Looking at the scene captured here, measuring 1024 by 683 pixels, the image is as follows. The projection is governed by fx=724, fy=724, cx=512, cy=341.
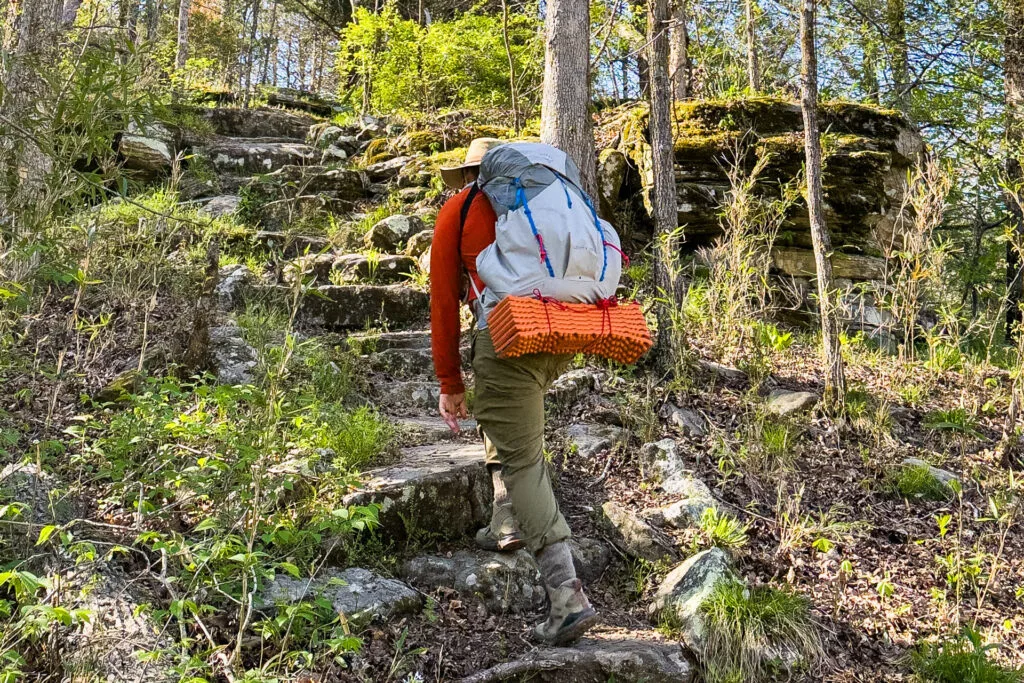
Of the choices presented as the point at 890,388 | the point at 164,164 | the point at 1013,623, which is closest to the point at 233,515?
the point at 1013,623

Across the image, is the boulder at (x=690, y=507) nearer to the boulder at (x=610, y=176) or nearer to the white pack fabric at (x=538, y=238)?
the white pack fabric at (x=538, y=238)

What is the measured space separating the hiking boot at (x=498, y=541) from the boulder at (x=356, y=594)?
493 mm

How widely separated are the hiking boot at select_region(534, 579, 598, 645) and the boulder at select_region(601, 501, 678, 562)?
91cm

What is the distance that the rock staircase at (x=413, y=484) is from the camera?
9.56 ft

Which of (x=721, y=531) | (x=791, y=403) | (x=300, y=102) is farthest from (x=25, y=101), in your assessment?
(x=300, y=102)

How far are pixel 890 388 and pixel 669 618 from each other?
365cm

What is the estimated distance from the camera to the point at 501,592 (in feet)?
11.3

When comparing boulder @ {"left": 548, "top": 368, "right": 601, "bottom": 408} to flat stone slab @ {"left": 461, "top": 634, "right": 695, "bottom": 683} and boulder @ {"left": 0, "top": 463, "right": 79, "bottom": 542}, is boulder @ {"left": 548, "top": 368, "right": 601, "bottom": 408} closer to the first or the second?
flat stone slab @ {"left": 461, "top": 634, "right": 695, "bottom": 683}

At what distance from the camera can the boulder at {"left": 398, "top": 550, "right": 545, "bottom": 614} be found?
342 centimetres

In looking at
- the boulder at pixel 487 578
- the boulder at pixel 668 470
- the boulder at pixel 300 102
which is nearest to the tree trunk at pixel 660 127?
the boulder at pixel 668 470

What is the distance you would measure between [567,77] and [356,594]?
4.43m

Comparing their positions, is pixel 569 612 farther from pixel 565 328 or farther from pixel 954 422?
pixel 954 422

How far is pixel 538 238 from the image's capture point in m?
2.74

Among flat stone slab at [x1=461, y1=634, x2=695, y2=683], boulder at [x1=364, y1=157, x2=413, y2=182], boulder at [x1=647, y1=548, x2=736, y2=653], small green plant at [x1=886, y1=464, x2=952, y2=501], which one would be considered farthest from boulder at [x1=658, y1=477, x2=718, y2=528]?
boulder at [x1=364, y1=157, x2=413, y2=182]
